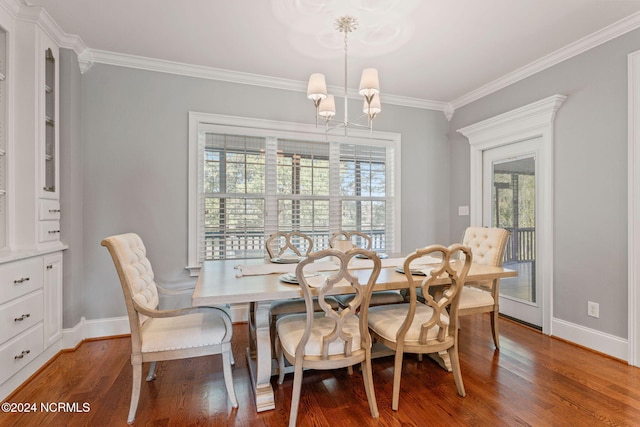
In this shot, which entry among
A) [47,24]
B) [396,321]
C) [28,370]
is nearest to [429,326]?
[396,321]

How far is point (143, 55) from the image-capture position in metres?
2.99

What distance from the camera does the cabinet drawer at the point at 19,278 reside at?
198 cm

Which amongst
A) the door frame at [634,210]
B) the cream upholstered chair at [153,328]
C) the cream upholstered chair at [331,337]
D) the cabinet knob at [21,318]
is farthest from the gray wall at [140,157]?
the door frame at [634,210]

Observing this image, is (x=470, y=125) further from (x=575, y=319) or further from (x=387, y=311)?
(x=387, y=311)

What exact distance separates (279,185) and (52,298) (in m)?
2.22

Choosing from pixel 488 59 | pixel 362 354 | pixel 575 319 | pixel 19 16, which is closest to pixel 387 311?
pixel 362 354

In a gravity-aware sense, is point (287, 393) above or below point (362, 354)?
below

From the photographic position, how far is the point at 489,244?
2.83 metres

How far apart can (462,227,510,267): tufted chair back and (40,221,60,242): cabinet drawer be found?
362cm

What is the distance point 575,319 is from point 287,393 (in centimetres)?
264

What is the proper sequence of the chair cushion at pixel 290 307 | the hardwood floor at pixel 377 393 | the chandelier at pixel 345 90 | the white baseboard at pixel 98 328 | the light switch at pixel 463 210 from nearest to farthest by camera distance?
1. the hardwood floor at pixel 377 393
2. the chandelier at pixel 345 90
3. the chair cushion at pixel 290 307
4. the white baseboard at pixel 98 328
5. the light switch at pixel 463 210

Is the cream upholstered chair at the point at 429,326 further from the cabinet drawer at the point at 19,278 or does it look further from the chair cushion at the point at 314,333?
the cabinet drawer at the point at 19,278

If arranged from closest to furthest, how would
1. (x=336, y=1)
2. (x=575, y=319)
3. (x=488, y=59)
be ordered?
(x=336, y=1), (x=575, y=319), (x=488, y=59)

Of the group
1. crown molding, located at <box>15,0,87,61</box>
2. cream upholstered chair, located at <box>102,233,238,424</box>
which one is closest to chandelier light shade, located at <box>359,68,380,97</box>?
cream upholstered chair, located at <box>102,233,238,424</box>
